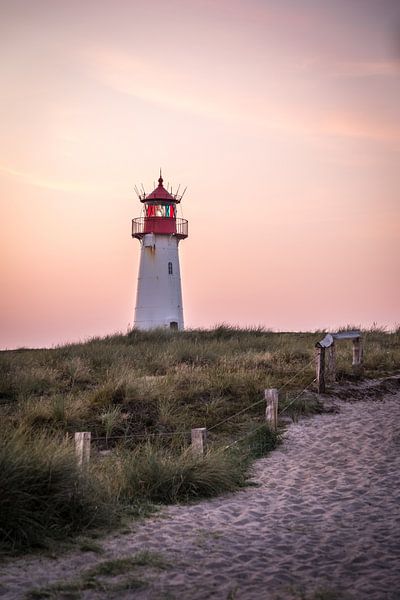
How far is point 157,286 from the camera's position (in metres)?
34.0

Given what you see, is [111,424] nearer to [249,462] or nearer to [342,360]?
[249,462]

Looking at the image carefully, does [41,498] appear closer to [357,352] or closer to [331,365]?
[331,365]

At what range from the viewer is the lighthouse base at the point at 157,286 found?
111ft

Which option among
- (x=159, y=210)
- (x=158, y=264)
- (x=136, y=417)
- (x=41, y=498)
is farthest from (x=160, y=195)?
(x=41, y=498)

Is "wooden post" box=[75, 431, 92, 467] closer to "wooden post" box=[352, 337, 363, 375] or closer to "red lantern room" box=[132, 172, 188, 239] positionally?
"wooden post" box=[352, 337, 363, 375]

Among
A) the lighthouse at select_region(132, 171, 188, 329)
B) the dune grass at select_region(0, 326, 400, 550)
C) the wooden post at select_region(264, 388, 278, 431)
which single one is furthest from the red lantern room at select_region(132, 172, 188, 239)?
the wooden post at select_region(264, 388, 278, 431)

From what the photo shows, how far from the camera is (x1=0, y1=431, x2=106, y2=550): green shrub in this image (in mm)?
6777

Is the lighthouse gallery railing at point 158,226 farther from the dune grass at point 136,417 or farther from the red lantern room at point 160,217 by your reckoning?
the dune grass at point 136,417

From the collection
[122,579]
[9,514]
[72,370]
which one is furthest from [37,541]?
[72,370]

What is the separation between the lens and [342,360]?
2023 centimetres

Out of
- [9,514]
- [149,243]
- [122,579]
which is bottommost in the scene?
[122,579]

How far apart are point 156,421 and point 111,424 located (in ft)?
3.54

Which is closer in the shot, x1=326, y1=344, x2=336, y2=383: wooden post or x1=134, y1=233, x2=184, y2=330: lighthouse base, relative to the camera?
x1=326, y1=344, x2=336, y2=383: wooden post

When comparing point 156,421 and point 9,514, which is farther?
point 156,421
